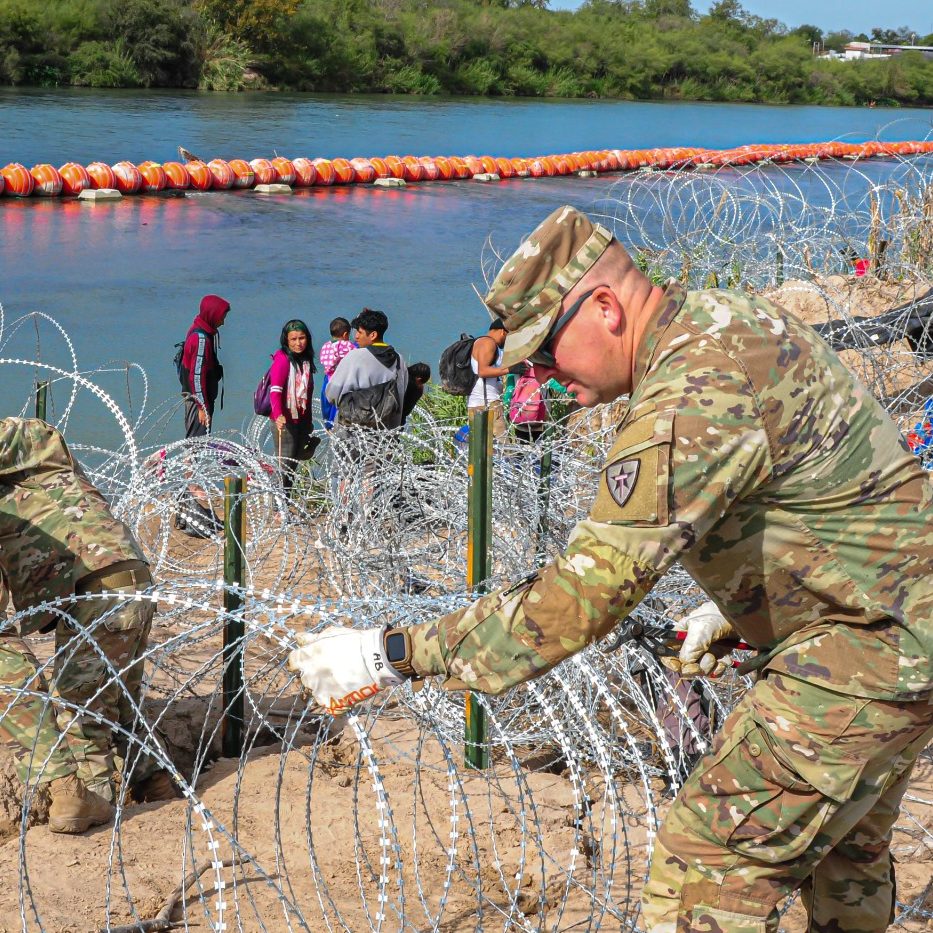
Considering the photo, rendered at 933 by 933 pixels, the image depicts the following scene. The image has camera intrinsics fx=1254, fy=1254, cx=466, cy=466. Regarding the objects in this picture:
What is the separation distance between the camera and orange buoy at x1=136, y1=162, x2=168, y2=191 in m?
23.1

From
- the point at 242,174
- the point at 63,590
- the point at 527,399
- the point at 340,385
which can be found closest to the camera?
the point at 63,590

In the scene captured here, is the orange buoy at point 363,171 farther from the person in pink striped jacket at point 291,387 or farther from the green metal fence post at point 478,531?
the green metal fence post at point 478,531

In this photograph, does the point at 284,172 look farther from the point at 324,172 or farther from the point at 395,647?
the point at 395,647

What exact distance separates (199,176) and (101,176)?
227 centimetres

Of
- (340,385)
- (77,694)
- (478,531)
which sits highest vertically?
(478,531)

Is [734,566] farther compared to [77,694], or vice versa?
[77,694]

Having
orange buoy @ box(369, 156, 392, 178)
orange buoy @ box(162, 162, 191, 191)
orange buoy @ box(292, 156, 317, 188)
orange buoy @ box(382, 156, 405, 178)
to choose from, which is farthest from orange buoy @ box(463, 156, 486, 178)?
orange buoy @ box(162, 162, 191, 191)

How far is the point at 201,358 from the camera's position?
814 cm

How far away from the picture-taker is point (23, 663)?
12.9 feet

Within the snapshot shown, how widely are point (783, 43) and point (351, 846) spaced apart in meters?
82.9

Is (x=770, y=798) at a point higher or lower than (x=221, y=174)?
lower

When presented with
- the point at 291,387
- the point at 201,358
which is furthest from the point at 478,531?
the point at 201,358

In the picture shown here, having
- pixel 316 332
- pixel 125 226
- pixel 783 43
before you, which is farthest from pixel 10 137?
pixel 783 43

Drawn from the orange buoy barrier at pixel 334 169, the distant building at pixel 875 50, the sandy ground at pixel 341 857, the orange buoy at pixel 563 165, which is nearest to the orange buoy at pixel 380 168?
the orange buoy barrier at pixel 334 169
